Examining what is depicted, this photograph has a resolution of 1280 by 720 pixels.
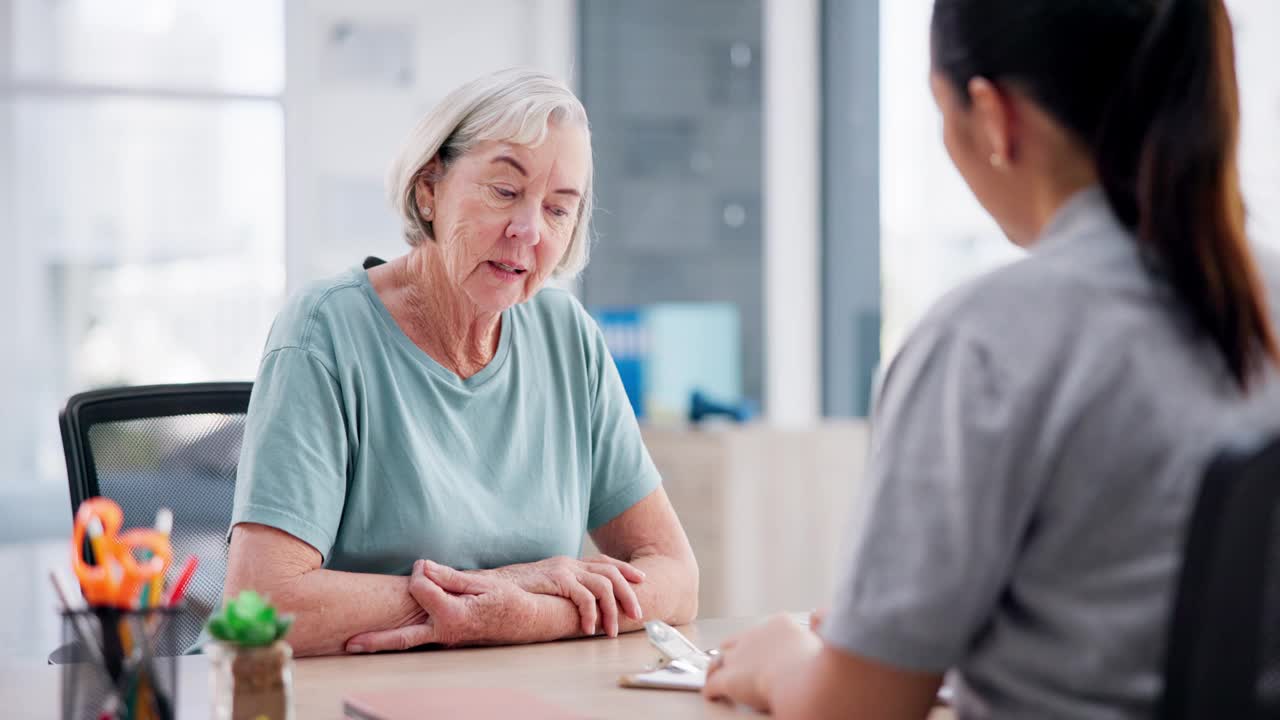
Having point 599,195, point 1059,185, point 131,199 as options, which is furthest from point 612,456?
point 131,199

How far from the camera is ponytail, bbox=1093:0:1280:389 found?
2.67ft

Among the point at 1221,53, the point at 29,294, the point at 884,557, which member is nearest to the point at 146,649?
the point at 884,557

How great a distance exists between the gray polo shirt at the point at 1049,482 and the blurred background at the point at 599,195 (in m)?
3.02

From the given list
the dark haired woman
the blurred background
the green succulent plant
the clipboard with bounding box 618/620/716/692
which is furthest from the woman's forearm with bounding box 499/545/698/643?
the blurred background

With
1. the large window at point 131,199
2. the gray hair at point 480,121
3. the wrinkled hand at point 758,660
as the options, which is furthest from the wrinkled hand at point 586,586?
the large window at point 131,199

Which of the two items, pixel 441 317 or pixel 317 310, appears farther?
pixel 441 317

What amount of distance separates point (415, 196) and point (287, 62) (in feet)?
9.96

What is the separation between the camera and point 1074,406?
773 mm

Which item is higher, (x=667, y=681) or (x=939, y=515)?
(x=939, y=515)

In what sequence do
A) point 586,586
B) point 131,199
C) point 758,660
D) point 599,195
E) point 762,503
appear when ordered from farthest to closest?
1. point 599,195
2. point 131,199
3. point 762,503
4. point 586,586
5. point 758,660

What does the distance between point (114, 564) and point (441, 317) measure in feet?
2.83

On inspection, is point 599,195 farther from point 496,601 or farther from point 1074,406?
point 1074,406

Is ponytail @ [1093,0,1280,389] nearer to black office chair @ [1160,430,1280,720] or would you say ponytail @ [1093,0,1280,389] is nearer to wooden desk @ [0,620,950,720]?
black office chair @ [1160,430,1280,720]

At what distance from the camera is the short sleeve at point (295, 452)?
149 centimetres
